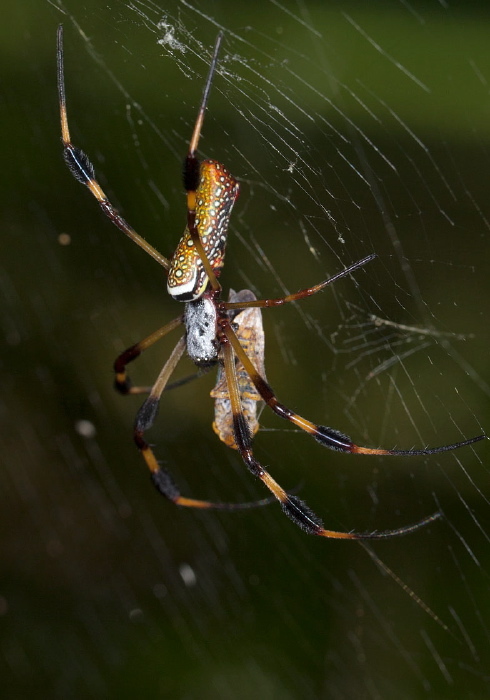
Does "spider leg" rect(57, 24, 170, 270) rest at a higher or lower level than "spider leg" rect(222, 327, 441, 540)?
higher

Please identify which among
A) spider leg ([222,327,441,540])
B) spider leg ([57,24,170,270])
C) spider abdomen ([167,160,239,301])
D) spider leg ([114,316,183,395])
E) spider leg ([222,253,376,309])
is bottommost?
spider leg ([222,327,441,540])

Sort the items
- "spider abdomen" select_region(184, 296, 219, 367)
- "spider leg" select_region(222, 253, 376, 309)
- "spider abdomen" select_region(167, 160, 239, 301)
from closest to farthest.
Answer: "spider leg" select_region(222, 253, 376, 309) → "spider abdomen" select_region(167, 160, 239, 301) → "spider abdomen" select_region(184, 296, 219, 367)

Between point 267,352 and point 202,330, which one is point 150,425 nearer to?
point 202,330

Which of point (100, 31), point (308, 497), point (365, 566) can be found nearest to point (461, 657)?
point (365, 566)

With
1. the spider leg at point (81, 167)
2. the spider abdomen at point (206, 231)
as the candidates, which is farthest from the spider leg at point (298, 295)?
the spider leg at point (81, 167)

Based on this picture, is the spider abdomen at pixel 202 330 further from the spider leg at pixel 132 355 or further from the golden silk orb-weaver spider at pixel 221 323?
the spider leg at pixel 132 355

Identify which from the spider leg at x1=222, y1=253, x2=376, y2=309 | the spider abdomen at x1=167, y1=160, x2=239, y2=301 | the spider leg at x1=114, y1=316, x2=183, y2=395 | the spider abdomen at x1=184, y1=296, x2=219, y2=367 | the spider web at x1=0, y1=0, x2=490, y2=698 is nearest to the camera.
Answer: the spider leg at x1=222, y1=253, x2=376, y2=309

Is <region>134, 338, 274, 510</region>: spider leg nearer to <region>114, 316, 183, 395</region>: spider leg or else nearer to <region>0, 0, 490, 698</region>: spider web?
<region>114, 316, 183, 395</region>: spider leg

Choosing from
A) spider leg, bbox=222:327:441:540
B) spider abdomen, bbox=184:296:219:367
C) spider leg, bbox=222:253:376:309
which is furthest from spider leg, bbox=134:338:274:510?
spider leg, bbox=222:253:376:309
